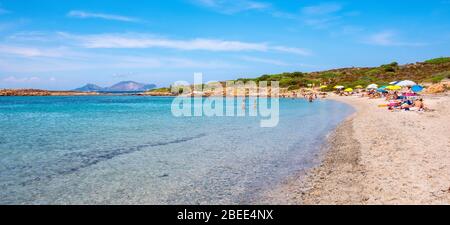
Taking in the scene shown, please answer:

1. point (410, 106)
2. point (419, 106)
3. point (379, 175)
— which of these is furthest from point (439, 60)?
point (379, 175)

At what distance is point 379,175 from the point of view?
10.3 m

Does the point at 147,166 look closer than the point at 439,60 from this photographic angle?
Yes

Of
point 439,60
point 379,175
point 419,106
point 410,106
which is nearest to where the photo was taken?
point 379,175

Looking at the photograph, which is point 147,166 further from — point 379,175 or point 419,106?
point 419,106

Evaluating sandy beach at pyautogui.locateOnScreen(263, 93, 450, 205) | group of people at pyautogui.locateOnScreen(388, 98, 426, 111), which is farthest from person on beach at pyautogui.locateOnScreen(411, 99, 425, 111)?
sandy beach at pyautogui.locateOnScreen(263, 93, 450, 205)

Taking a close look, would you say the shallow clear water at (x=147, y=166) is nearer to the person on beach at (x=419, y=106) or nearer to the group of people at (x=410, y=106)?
the person on beach at (x=419, y=106)

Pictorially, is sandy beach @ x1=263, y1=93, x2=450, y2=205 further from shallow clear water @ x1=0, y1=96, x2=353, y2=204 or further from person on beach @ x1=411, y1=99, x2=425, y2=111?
person on beach @ x1=411, y1=99, x2=425, y2=111

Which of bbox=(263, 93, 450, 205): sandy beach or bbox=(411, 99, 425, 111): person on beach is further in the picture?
bbox=(411, 99, 425, 111): person on beach

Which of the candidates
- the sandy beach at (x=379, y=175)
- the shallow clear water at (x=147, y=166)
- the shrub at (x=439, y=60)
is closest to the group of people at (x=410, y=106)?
the shallow clear water at (x=147, y=166)

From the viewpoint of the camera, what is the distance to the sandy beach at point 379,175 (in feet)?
27.7

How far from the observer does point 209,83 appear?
136 m

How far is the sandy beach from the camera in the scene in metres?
8.45
